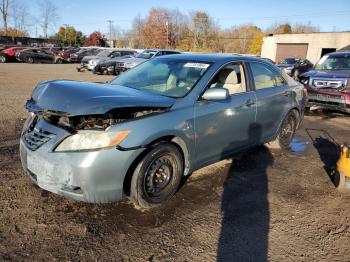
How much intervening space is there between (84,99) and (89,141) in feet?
1.62

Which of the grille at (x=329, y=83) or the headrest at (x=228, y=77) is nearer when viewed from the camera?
the headrest at (x=228, y=77)

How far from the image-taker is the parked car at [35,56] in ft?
98.9

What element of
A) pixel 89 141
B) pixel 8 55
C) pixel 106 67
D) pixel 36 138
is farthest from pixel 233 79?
pixel 8 55

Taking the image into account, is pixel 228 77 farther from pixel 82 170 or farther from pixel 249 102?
pixel 82 170

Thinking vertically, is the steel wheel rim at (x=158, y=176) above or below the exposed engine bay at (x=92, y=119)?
below

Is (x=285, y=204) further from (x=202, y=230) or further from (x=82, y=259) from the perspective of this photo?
(x=82, y=259)

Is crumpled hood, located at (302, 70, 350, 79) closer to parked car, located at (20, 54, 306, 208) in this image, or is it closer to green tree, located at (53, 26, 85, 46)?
parked car, located at (20, 54, 306, 208)

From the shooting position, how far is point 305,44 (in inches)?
1558

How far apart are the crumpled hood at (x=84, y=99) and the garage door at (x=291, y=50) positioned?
4001 cm

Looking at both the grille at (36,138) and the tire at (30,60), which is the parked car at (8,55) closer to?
the tire at (30,60)

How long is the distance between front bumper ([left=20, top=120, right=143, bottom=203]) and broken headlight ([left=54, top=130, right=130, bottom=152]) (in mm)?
50

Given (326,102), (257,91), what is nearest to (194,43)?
(326,102)

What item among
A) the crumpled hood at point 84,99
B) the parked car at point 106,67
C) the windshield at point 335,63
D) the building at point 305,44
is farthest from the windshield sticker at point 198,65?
the building at point 305,44

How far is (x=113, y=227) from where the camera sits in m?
3.35
